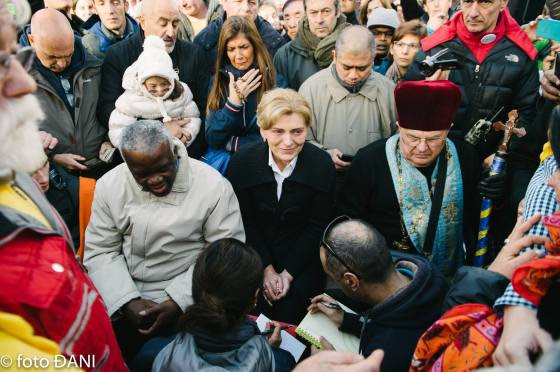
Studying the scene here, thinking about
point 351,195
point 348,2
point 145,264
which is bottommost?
point 145,264

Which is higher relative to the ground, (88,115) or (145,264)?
(88,115)

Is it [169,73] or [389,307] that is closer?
[389,307]

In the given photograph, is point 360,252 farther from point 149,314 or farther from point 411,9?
point 411,9

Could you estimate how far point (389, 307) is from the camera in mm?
2223

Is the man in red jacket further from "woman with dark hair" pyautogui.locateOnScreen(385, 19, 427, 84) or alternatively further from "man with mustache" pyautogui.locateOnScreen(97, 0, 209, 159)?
"woman with dark hair" pyautogui.locateOnScreen(385, 19, 427, 84)

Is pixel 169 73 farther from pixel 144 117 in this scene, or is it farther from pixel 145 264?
pixel 145 264

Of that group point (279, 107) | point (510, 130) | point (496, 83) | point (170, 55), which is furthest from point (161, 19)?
point (510, 130)

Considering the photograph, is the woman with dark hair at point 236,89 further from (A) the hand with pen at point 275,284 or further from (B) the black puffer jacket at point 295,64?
(A) the hand with pen at point 275,284

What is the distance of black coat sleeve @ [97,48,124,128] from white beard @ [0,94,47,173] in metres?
2.37

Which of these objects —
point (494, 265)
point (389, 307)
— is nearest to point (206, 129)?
point (389, 307)

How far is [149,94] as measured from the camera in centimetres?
360

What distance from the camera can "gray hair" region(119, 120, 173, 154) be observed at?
253 cm

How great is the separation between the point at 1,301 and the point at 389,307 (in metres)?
1.60

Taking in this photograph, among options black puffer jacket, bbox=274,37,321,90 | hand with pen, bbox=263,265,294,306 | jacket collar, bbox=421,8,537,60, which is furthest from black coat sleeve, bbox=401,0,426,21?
hand with pen, bbox=263,265,294,306
